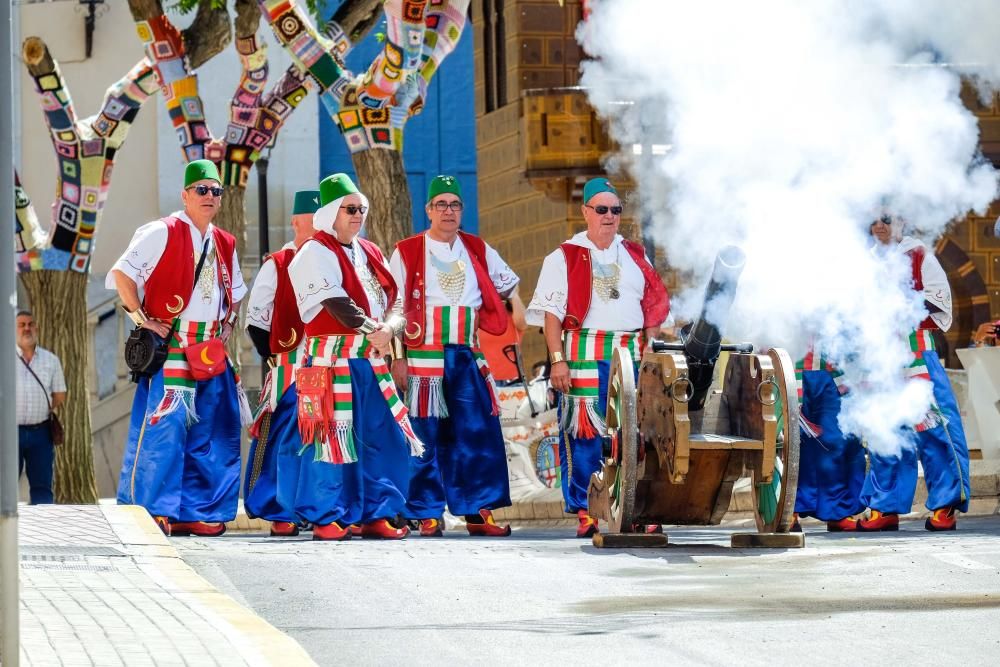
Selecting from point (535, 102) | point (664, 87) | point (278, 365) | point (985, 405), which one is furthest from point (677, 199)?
point (535, 102)

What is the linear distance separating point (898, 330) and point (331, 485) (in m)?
3.04

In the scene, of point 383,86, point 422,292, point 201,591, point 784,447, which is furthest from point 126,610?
point 383,86

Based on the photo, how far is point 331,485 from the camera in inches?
416

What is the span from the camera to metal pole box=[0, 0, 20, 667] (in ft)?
17.9

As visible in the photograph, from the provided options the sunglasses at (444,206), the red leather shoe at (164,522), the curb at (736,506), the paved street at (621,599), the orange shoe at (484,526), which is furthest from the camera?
the curb at (736,506)

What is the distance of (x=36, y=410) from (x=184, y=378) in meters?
3.73

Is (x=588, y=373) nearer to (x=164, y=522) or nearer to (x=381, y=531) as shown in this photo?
(x=381, y=531)

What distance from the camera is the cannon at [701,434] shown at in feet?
31.4

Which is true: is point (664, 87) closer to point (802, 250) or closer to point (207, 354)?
point (802, 250)

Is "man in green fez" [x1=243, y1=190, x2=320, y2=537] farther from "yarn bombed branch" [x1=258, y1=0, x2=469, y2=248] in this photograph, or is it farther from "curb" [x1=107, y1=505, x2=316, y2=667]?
"yarn bombed branch" [x1=258, y1=0, x2=469, y2=248]

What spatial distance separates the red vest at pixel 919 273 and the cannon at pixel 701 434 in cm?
166

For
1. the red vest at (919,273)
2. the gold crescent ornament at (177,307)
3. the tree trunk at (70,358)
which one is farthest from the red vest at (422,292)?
Result: the tree trunk at (70,358)

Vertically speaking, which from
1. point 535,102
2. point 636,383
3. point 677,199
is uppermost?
point 535,102

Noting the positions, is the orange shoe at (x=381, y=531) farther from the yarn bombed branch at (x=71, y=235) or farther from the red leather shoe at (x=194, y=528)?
the yarn bombed branch at (x=71, y=235)
